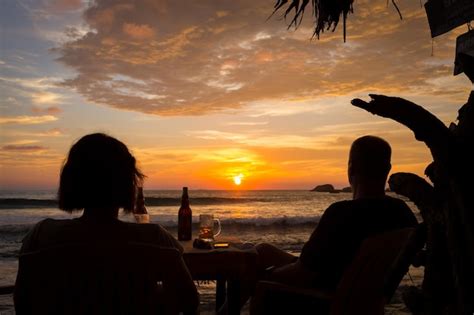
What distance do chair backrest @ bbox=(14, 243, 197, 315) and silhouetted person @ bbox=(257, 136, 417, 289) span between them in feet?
4.45

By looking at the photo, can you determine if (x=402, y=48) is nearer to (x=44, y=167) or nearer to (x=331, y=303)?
(x=331, y=303)

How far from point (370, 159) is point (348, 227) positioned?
1.54 feet

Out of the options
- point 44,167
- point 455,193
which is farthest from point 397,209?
point 44,167

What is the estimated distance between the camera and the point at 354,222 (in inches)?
109

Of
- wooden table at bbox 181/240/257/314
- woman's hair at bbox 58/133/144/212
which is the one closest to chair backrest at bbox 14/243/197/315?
woman's hair at bbox 58/133/144/212

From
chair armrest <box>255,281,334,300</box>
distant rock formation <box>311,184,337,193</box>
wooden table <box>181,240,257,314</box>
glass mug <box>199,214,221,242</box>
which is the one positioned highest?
distant rock formation <box>311,184,337,193</box>

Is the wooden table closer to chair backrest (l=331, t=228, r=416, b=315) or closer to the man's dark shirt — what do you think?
the man's dark shirt

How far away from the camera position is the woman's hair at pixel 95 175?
5.85 feet

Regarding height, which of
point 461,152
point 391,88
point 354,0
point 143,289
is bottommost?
point 143,289

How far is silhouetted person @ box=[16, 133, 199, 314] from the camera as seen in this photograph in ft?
5.74

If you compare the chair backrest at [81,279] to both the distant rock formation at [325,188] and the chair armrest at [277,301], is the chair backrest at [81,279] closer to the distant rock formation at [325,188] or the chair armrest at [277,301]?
the chair armrest at [277,301]

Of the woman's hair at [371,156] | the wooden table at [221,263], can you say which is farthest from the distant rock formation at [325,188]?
the wooden table at [221,263]

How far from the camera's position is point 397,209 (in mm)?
2773

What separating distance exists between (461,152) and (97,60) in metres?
9.91
